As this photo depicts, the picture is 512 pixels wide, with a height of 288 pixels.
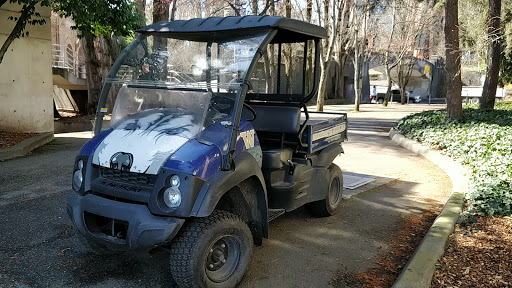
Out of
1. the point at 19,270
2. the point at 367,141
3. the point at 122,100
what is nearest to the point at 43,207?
the point at 19,270

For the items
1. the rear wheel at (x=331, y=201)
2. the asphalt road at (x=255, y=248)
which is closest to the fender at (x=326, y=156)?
the rear wheel at (x=331, y=201)

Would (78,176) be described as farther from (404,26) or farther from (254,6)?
(404,26)

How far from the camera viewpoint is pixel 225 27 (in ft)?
13.2

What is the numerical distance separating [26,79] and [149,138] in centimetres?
985

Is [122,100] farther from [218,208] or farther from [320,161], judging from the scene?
[320,161]

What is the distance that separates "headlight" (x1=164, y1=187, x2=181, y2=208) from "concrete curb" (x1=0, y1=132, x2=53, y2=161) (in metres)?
7.20

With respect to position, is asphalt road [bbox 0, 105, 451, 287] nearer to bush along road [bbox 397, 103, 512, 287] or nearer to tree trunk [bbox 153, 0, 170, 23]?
bush along road [bbox 397, 103, 512, 287]

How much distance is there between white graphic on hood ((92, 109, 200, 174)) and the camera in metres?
3.31

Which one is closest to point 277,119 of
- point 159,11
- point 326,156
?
point 326,156

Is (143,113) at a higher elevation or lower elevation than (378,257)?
higher

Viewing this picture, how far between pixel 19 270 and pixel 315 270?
8.53 ft

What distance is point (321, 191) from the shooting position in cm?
518

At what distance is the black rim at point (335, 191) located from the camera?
5.69 meters

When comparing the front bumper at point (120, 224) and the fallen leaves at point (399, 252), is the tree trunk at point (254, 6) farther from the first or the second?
the front bumper at point (120, 224)
